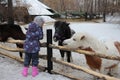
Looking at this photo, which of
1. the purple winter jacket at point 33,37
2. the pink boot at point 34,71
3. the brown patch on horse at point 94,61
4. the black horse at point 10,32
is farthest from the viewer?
the black horse at point 10,32

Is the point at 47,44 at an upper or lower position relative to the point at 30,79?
upper

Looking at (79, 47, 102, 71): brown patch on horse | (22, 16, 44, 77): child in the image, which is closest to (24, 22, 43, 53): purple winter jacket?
(22, 16, 44, 77): child

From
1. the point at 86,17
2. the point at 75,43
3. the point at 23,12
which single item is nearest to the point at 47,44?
the point at 75,43

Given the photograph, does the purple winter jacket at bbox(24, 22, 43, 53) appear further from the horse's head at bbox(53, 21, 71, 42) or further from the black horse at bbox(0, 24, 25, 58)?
the black horse at bbox(0, 24, 25, 58)

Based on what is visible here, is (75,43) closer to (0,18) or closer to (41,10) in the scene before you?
(0,18)

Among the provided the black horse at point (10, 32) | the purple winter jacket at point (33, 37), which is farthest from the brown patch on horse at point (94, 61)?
the black horse at point (10, 32)

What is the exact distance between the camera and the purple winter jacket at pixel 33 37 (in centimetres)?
672

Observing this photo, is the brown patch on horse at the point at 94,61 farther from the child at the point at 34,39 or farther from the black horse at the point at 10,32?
the black horse at the point at 10,32

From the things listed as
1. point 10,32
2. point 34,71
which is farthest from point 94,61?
point 10,32

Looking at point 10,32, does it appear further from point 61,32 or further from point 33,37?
point 33,37

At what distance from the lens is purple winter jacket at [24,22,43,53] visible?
22.0 ft

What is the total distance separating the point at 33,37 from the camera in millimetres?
6746

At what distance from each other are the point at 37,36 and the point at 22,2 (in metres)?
27.8

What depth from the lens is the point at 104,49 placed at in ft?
21.7
